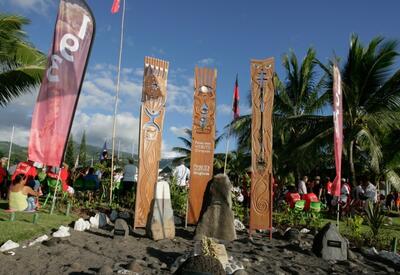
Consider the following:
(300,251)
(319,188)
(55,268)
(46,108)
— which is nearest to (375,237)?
(300,251)

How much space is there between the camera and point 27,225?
7.20 meters

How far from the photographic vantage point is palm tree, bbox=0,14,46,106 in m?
11.1

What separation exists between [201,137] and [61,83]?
14.2 feet

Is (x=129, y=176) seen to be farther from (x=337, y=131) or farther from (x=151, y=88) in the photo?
(x=337, y=131)

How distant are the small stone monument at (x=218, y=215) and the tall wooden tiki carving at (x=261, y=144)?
2.70 feet

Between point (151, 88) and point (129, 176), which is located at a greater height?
point (151, 88)

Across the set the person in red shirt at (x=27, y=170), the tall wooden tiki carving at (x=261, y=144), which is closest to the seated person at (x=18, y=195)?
the person in red shirt at (x=27, y=170)

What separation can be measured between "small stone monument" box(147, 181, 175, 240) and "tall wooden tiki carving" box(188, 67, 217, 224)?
1469mm

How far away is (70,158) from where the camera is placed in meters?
52.2

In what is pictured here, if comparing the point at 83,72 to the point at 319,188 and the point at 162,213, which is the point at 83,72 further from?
the point at 319,188

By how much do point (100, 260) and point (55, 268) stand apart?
75 cm

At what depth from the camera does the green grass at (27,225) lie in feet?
21.1

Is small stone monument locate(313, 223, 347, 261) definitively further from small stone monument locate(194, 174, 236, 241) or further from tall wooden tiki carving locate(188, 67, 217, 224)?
tall wooden tiki carving locate(188, 67, 217, 224)

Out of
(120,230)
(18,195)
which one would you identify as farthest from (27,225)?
(120,230)
